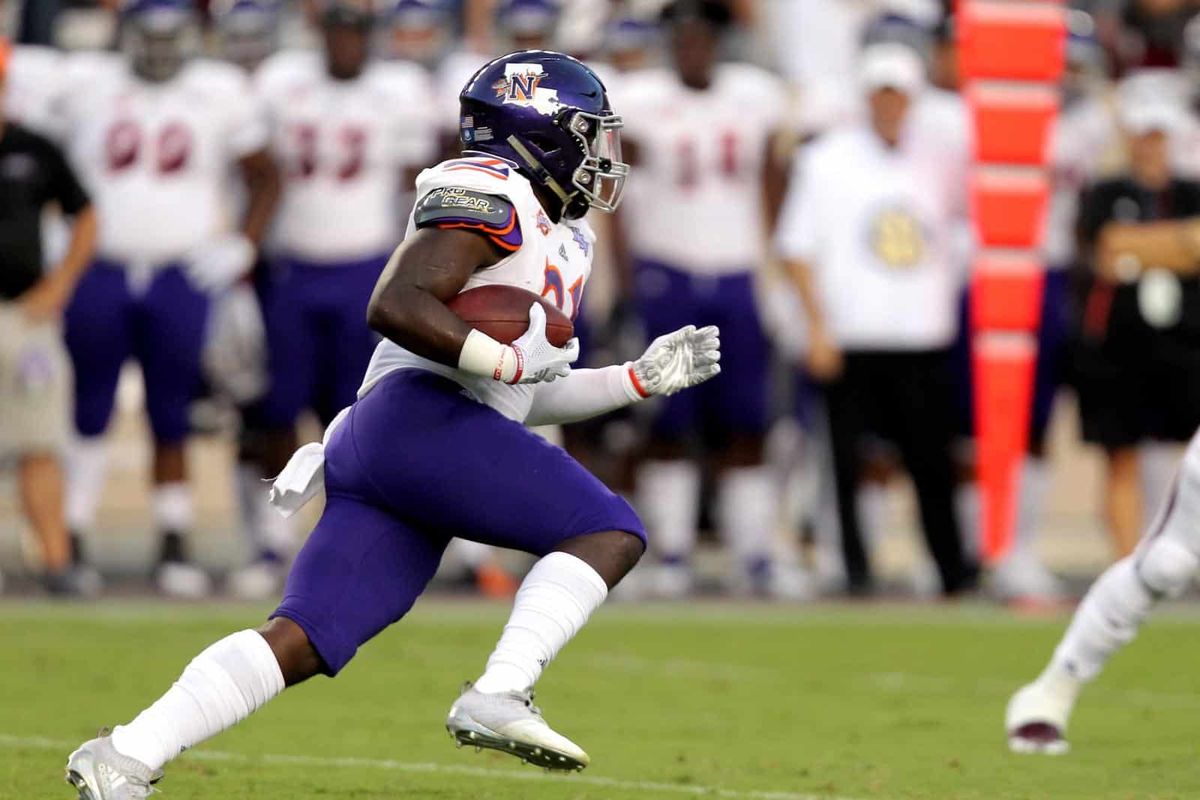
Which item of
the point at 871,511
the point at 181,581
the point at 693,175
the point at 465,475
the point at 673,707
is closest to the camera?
the point at 465,475

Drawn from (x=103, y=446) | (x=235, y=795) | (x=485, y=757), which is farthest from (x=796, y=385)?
(x=235, y=795)

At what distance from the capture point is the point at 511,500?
445cm

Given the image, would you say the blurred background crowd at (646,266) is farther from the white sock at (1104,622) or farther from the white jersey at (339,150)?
the white sock at (1104,622)

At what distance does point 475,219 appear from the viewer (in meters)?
4.43

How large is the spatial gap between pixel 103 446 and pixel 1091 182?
14.0 ft

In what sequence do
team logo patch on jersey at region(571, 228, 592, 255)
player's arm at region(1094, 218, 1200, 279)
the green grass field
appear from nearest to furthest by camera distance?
team logo patch on jersey at region(571, 228, 592, 255) < the green grass field < player's arm at region(1094, 218, 1200, 279)

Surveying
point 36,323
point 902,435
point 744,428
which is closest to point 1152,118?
point 902,435

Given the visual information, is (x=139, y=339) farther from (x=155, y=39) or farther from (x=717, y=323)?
(x=717, y=323)

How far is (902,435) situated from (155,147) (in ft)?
11.1

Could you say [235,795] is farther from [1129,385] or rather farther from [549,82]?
[1129,385]

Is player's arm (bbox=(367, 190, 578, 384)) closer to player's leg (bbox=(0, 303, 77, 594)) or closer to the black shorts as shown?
player's leg (bbox=(0, 303, 77, 594))

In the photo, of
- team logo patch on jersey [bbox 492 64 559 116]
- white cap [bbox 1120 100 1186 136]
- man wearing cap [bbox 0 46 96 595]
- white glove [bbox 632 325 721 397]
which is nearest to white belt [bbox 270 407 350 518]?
white glove [bbox 632 325 721 397]

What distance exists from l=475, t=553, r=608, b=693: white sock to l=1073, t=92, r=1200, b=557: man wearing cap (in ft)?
18.8

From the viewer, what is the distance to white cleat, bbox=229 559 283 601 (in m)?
9.77
